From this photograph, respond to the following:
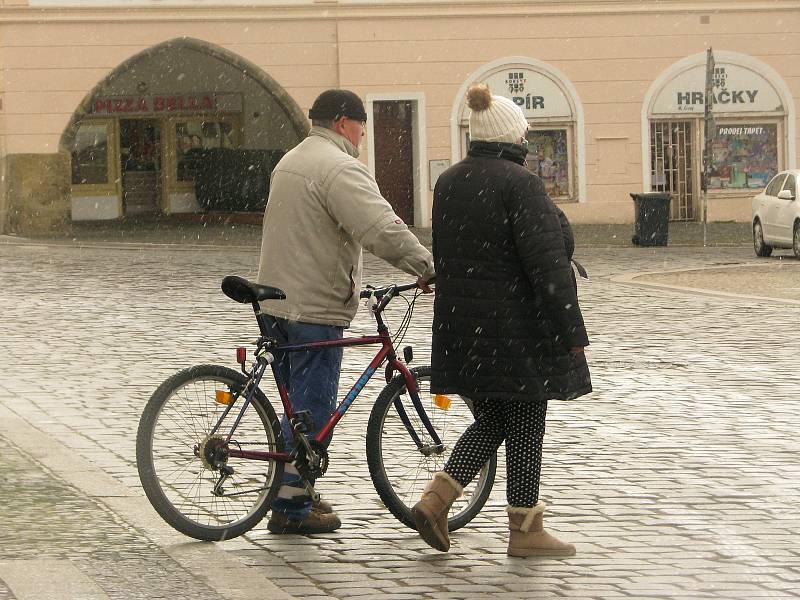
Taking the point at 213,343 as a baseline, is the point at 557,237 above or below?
above

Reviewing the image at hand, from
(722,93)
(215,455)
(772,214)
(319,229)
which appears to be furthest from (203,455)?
(722,93)

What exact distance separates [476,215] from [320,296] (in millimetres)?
783

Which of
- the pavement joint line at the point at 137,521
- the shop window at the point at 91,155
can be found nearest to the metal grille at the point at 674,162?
the shop window at the point at 91,155

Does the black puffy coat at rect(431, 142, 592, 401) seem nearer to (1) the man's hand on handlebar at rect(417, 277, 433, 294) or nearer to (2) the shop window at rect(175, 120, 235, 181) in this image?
(1) the man's hand on handlebar at rect(417, 277, 433, 294)

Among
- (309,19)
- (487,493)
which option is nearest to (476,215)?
(487,493)

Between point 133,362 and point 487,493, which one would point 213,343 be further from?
point 487,493

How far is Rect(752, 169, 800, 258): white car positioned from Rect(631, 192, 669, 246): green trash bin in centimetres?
192

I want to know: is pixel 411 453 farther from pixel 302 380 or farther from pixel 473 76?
pixel 473 76

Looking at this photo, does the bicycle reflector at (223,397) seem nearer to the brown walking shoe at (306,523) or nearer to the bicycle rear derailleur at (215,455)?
the bicycle rear derailleur at (215,455)

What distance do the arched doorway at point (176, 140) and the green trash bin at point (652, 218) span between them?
34.7ft

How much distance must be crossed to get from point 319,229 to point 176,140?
35.1 m

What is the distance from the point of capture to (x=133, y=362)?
12.1m

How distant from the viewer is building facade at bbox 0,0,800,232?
32.8 m

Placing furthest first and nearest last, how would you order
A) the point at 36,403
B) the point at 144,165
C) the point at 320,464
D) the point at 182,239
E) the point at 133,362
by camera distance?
the point at 144,165, the point at 182,239, the point at 133,362, the point at 36,403, the point at 320,464
